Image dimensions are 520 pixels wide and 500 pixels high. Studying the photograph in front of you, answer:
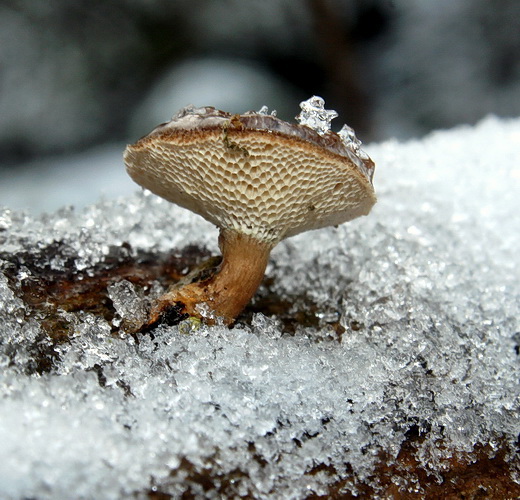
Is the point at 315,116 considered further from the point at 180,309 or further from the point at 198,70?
the point at 198,70

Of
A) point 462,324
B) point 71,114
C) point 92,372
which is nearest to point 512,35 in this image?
point 71,114

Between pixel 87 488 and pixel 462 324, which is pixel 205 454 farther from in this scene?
pixel 462 324

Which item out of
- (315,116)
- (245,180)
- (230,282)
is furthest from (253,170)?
(230,282)

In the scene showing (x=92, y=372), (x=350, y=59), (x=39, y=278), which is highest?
(x=350, y=59)

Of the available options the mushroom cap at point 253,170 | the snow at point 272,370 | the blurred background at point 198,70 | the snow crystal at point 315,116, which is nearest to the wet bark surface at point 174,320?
the snow at point 272,370

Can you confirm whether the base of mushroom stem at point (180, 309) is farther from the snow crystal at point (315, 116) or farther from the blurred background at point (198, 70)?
the blurred background at point (198, 70)

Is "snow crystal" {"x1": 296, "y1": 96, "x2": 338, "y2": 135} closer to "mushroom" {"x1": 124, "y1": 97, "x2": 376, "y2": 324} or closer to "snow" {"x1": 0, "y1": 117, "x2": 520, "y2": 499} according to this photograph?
"mushroom" {"x1": 124, "y1": 97, "x2": 376, "y2": 324}
